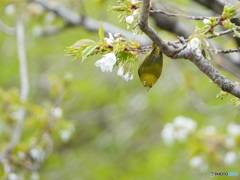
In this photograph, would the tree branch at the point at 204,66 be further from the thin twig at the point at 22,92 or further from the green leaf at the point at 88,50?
the thin twig at the point at 22,92

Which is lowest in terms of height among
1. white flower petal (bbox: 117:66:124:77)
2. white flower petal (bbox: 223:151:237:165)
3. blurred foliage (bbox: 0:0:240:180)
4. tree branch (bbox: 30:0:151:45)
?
blurred foliage (bbox: 0:0:240:180)

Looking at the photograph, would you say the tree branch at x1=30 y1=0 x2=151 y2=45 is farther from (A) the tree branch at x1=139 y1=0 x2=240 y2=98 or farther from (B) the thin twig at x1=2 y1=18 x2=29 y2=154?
(A) the tree branch at x1=139 y1=0 x2=240 y2=98

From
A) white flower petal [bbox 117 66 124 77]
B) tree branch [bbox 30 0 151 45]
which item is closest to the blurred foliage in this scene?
tree branch [bbox 30 0 151 45]

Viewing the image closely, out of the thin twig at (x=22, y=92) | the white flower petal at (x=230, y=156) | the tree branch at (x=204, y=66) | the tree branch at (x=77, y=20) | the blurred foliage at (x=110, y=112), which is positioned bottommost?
the blurred foliage at (x=110, y=112)

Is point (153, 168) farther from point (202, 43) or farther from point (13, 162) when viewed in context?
point (202, 43)

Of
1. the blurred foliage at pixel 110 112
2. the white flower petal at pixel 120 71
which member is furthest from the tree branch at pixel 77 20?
the white flower petal at pixel 120 71

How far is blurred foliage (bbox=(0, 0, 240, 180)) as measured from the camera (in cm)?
639

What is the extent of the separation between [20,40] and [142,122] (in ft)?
12.3

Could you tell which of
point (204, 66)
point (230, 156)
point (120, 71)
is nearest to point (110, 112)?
point (230, 156)

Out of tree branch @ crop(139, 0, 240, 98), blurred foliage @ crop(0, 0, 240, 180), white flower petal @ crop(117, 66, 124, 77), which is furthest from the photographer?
blurred foliage @ crop(0, 0, 240, 180)

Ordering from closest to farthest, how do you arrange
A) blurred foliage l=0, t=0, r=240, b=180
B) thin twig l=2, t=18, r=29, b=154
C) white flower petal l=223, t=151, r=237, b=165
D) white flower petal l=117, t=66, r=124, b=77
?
1. white flower petal l=117, t=66, r=124, b=77
2. thin twig l=2, t=18, r=29, b=154
3. white flower petal l=223, t=151, r=237, b=165
4. blurred foliage l=0, t=0, r=240, b=180

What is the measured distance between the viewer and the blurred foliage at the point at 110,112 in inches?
251

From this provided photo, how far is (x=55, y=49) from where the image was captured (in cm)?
882

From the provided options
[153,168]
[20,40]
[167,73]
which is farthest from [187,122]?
[167,73]
